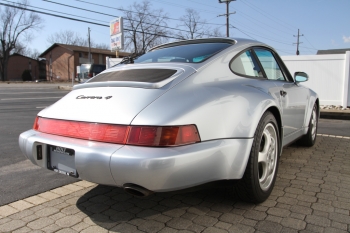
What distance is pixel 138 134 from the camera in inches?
77.6

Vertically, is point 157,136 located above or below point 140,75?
below

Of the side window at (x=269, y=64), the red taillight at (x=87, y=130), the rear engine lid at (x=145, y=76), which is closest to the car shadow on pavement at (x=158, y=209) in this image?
the red taillight at (x=87, y=130)

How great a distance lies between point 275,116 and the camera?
9.96ft

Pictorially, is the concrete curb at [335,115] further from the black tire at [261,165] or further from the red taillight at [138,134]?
the red taillight at [138,134]

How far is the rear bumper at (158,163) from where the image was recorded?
1893 millimetres

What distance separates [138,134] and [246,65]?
1510mm

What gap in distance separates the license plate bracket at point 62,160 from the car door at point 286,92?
214 cm

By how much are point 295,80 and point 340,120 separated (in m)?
6.05

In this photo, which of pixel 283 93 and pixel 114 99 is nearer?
pixel 114 99

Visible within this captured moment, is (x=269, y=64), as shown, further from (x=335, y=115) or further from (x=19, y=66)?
(x=19, y=66)

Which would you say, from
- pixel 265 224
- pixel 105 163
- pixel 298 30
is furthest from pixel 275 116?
pixel 298 30

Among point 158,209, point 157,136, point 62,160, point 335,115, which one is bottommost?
point 158,209

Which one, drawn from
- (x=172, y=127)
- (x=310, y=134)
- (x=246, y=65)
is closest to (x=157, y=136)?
(x=172, y=127)

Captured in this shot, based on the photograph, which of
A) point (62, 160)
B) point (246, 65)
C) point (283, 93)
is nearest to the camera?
point (62, 160)
